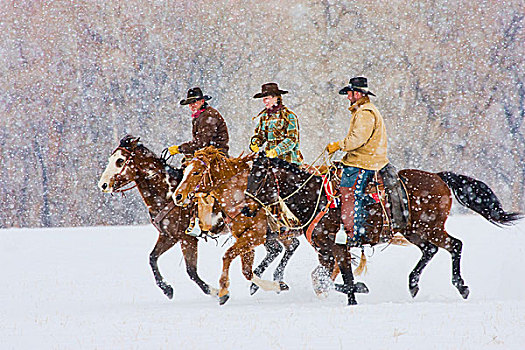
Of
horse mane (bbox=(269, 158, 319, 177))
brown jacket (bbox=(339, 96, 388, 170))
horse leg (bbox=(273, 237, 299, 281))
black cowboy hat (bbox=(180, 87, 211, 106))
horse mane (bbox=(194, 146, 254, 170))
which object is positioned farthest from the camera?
horse leg (bbox=(273, 237, 299, 281))

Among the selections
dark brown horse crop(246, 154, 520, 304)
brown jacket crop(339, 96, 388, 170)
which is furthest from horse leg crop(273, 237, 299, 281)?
brown jacket crop(339, 96, 388, 170)

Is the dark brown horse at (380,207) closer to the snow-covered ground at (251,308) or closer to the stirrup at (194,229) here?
the snow-covered ground at (251,308)

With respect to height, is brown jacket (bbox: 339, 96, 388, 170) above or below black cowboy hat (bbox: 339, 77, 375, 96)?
below

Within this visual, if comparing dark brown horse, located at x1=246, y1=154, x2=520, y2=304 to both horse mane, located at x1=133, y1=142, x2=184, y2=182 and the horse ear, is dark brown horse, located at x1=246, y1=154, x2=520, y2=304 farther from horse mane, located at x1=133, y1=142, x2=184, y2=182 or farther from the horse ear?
the horse ear

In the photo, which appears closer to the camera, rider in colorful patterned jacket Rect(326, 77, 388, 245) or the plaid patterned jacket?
rider in colorful patterned jacket Rect(326, 77, 388, 245)

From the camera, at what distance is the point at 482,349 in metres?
5.12

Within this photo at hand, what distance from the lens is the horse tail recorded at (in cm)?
806

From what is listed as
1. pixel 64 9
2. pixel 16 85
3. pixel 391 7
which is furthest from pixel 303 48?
pixel 16 85

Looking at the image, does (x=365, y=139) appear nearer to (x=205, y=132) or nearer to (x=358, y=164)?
(x=358, y=164)

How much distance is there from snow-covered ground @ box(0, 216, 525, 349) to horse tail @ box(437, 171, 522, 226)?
103cm

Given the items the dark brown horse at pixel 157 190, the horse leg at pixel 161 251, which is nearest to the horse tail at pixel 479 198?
the dark brown horse at pixel 157 190

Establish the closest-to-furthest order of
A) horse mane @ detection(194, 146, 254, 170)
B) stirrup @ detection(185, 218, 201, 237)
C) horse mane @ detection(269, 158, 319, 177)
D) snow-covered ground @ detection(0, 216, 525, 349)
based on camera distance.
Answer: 1. snow-covered ground @ detection(0, 216, 525, 349)
2. horse mane @ detection(269, 158, 319, 177)
3. horse mane @ detection(194, 146, 254, 170)
4. stirrup @ detection(185, 218, 201, 237)

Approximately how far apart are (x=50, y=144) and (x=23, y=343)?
21.1m

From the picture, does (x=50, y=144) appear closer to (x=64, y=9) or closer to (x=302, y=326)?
(x=64, y=9)
